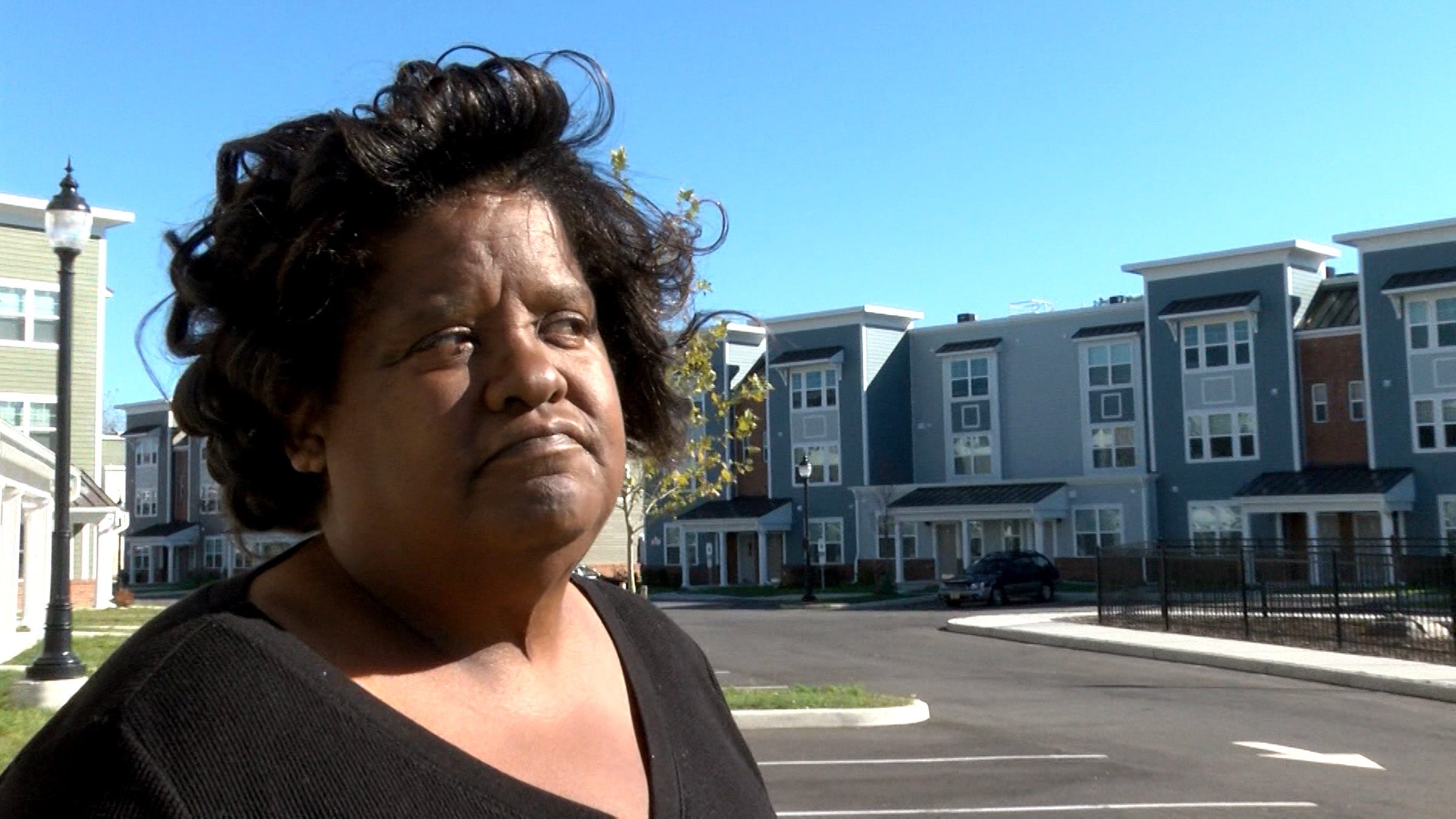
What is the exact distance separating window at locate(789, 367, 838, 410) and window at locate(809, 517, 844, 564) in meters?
4.36

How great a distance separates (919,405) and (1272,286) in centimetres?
1408

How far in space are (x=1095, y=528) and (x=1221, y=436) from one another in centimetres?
522

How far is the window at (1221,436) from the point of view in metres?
44.4

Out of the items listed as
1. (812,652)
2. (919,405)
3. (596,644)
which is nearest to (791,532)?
(919,405)

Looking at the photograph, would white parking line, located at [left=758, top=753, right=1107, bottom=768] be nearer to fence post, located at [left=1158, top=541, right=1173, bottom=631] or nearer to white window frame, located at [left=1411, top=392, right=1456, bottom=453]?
fence post, located at [left=1158, top=541, right=1173, bottom=631]

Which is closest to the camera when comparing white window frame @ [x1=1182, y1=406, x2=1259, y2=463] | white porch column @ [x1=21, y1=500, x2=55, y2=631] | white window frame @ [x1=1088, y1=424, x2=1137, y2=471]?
white porch column @ [x1=21, y1=500, x2=55, y2=631]

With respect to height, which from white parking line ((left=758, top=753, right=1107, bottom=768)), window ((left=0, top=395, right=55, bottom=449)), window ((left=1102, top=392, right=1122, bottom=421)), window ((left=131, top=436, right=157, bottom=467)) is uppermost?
window ((left=131, top=436, right=157, bottom=467))

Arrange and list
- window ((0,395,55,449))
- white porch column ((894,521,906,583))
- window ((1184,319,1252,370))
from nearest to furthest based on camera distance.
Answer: window ((0,395,55,449)) < window ((1184,319,1252,370)) < white porch column ((894,521,906,583))

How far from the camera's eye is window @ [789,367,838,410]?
52.9 meters

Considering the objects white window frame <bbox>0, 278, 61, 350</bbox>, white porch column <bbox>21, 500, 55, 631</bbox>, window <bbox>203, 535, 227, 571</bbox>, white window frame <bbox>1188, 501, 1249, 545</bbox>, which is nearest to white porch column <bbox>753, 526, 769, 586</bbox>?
white window frame <bbox>1188, 501, 1249, 545</bbox>

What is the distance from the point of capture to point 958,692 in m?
17.3

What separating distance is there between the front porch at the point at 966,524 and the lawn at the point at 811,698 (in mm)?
32715

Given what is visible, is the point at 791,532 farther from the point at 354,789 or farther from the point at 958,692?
the point at 354,789

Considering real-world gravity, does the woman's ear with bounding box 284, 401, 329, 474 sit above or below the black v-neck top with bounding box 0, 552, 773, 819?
above
